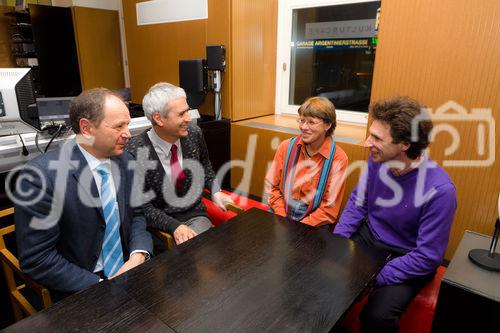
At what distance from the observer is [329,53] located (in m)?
3.23

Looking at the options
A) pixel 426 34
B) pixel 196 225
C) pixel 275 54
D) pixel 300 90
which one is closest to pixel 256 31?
pixel 275 54

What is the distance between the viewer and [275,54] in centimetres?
354

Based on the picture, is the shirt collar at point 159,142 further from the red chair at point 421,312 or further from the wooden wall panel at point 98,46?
the wooden wall panel at point 98,46

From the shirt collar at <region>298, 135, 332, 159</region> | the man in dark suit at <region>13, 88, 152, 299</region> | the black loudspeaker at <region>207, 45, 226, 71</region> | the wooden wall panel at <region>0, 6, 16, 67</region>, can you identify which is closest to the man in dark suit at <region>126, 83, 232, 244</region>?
the man in dark suit at <region>13, 88, 152, 299</region>

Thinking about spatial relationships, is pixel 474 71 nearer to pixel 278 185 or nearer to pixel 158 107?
pixel 278 185

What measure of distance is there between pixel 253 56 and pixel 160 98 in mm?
1700

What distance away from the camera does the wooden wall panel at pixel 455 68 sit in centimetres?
190

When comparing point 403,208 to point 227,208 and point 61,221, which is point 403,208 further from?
point 61,221

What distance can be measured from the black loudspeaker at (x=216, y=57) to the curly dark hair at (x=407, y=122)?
1.98 metres

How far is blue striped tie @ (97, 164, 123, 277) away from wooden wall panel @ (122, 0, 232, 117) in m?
2.03

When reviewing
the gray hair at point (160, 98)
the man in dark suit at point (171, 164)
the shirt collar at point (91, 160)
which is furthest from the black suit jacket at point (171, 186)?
the shirt collar at point (91, 160)

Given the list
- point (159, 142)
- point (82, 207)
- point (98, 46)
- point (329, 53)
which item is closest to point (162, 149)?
point (159, 142)

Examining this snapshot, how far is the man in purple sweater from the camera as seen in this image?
1.41 m

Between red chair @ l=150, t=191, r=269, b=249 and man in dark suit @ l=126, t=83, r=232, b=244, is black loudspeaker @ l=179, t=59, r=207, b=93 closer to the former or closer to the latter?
man in dark suit @ l=126, t=83, r=232, b=244
